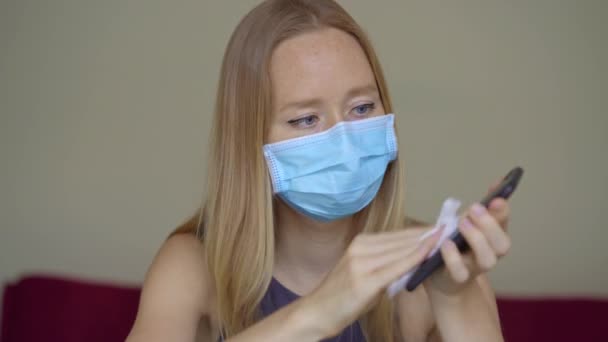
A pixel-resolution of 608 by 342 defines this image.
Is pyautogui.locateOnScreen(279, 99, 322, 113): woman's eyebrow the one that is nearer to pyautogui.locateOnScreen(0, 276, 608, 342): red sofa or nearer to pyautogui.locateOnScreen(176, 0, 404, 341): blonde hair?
pyautogui.locateOnScreen(176, 0, 404, 341): blonde hair

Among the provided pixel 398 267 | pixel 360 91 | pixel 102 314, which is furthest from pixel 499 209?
pixel 102 314

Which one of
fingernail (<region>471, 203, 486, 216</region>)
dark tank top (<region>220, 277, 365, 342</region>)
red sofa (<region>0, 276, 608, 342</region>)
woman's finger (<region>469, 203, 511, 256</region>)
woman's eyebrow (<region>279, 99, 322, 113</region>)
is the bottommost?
red sofa (<region>0, 276, 608, 342</region>)

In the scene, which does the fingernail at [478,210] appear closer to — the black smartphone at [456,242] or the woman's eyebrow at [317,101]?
the black smartphone at [456,242]

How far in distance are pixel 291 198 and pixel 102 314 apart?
942mm

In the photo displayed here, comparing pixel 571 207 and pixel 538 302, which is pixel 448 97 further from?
pixel 538 302

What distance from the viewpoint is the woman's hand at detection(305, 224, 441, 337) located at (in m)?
1.24

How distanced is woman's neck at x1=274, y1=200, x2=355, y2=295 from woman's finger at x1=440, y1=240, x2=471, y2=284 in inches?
20.8

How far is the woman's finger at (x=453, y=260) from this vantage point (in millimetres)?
1226

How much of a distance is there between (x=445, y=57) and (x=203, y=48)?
2.46 ft

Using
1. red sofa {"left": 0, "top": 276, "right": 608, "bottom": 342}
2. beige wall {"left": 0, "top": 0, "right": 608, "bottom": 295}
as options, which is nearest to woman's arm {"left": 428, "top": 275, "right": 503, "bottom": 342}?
red sofa {"left": 0, "top": 276, "right": 608, "bottom": 342}

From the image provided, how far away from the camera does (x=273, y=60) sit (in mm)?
1604

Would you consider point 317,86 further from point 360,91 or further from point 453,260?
point 453,260

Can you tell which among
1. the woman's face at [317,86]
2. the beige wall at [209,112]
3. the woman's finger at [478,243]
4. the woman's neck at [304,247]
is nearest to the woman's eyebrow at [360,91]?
the woman's face at [317,86]

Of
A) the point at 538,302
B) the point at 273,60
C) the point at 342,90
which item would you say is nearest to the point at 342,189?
the point at 342,90
